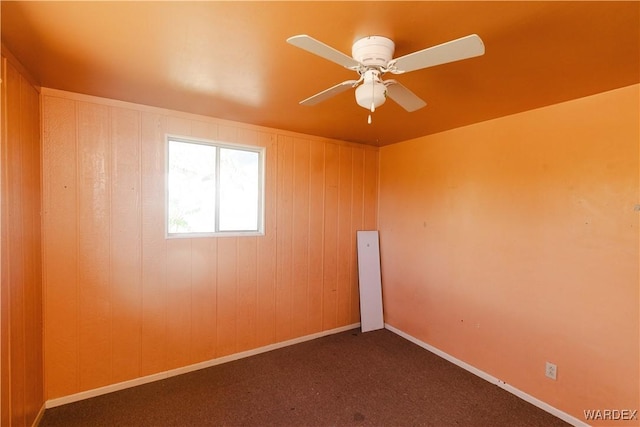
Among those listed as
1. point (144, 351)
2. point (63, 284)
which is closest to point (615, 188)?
point (144, 351)

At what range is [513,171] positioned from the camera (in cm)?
262

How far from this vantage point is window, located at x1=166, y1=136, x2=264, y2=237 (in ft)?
9.22

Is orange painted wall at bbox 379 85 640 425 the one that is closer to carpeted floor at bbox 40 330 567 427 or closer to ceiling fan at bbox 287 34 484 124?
carpeted floor at bbox 40 330 567 427

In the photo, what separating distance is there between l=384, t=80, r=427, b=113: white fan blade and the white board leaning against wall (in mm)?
2216

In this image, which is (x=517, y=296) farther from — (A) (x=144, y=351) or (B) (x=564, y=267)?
(A) (x=144, y=351)

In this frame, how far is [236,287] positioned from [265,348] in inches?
29.7

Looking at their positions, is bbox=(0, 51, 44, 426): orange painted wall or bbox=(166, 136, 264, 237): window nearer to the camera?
bbox=(0, 51, 44, 426): orange painted wall

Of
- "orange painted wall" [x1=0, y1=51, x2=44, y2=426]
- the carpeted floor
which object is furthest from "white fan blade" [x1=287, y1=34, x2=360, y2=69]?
the carpeted floor

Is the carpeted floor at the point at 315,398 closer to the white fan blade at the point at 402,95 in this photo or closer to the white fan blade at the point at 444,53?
the white fan blade at the point at 402,95

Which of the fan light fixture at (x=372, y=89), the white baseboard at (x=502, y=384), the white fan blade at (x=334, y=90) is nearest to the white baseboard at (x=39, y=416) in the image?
the white fan blade at (x=334, y=90)

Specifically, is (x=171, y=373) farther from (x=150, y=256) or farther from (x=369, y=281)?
(x=369, y=281)

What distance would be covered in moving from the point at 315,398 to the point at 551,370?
1.82 m

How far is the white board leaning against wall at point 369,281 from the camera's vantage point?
12.6 ft

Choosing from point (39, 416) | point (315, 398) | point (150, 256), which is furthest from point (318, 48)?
point (39, 416)
